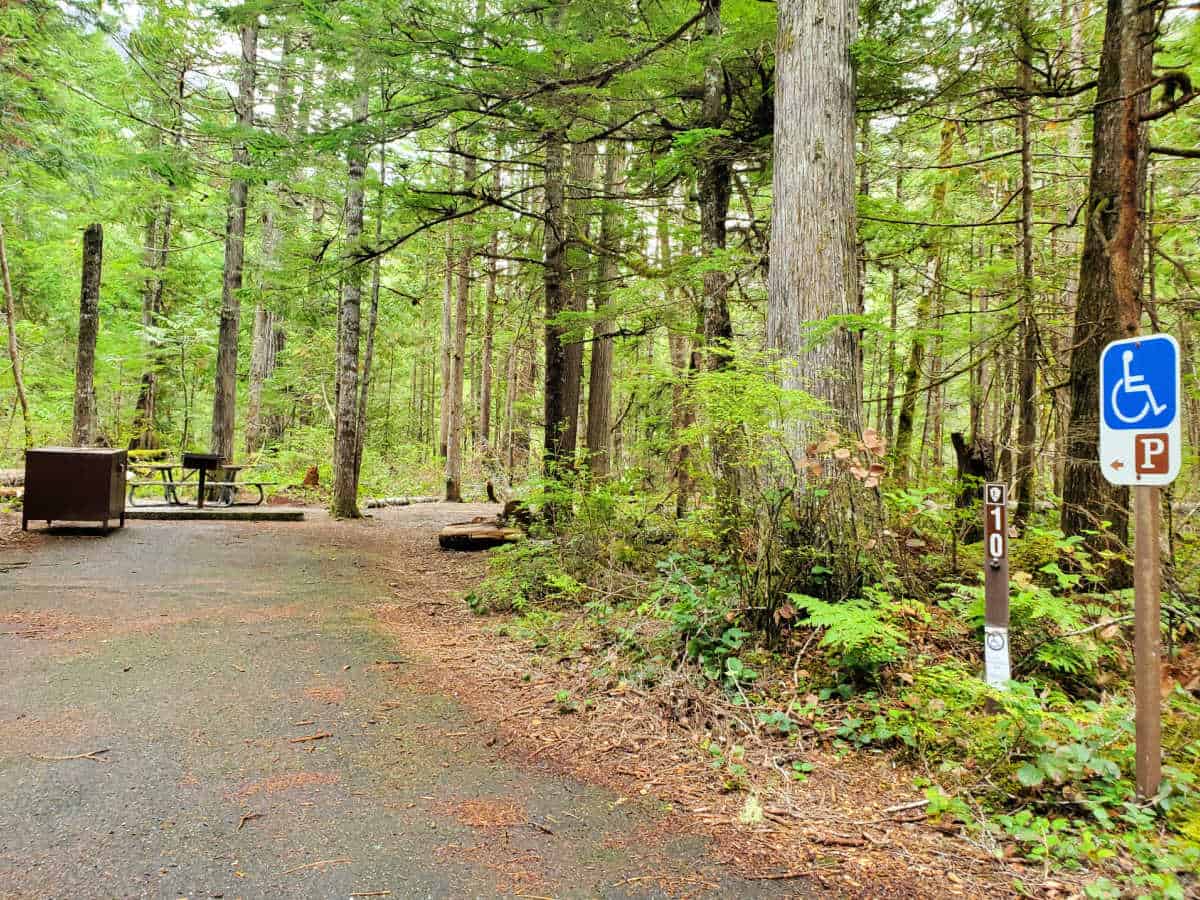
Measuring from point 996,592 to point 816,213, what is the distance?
330cm

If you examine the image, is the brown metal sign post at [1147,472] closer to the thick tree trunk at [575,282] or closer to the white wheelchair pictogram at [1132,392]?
the white wheelchair pictogram at [1132,392]

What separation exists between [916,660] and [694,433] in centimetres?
212

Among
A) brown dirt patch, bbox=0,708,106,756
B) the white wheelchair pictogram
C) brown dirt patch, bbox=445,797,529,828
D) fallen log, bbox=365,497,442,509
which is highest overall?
the white wheelchair pictogram

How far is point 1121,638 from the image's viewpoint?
14.1 ft

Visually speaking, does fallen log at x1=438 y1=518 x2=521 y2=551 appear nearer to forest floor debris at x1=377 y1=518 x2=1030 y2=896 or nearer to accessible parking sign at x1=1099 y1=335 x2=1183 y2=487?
forest floor debris at x1=377 y1=518 x2=1030 y2=896

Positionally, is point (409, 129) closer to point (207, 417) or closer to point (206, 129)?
point (206, 129)

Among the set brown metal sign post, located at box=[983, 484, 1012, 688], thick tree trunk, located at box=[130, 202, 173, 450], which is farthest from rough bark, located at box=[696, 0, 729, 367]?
thick tree trunk, located at box=[130, 202, 173, 450]

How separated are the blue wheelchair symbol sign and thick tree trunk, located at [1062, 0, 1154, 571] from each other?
8.38ft

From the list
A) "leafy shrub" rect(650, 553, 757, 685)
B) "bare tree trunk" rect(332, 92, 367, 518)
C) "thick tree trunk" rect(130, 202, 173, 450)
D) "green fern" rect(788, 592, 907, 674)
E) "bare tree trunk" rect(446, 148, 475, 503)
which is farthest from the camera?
"thick tree trunk" rect(130, 202, 173, 450)

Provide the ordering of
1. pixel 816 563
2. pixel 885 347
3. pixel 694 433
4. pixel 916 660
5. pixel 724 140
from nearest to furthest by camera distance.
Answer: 1. pixel 916 660
2. pixel 816 563
3. pixel 694 433
4. pixel 724 140
5. pixel 885 347

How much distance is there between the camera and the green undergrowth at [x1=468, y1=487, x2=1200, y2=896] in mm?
2709

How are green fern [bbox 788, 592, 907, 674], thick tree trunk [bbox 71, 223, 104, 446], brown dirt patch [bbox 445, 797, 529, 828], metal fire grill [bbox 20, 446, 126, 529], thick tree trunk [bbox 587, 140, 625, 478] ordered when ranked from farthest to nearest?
thick tree trunk [bbox 71, 223, 104, 446] < thick tree trunk [bbox 587, 140, 625, 478] < metal fire grill [bbox 20, 446, 126, 529] < green fern [bbox 788, 592, 907, 674] < brown dirt patch [bbox 445, 797, 529, 828]

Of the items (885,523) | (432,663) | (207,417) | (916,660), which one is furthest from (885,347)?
(207,417)

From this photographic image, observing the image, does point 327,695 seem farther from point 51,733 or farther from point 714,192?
point 714,192
